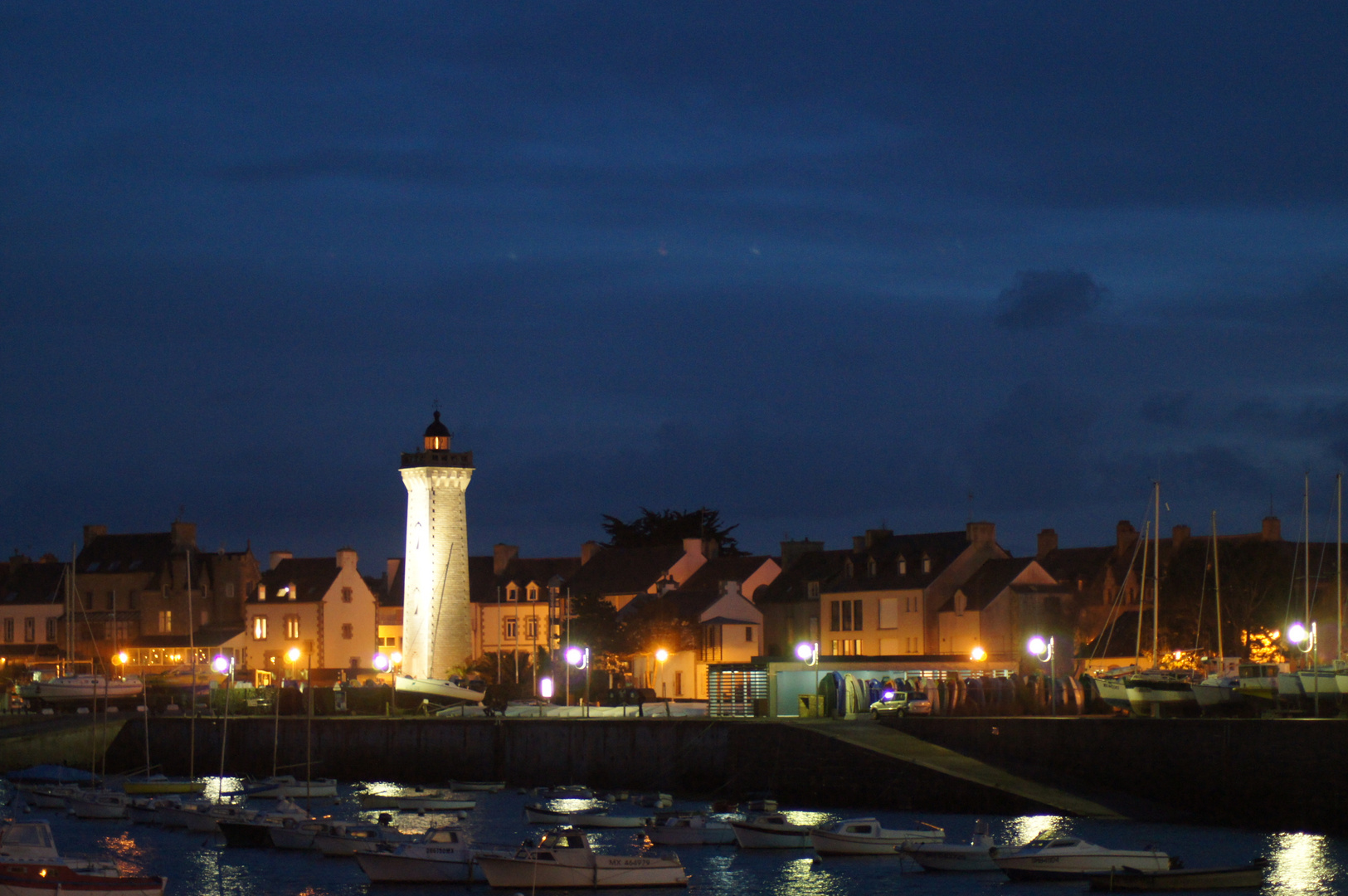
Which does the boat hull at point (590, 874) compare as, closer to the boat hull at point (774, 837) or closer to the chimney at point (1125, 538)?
the boat hull at point (774, 837)

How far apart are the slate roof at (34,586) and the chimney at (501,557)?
26.0m

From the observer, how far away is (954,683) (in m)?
63.9

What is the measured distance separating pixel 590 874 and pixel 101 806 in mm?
25053

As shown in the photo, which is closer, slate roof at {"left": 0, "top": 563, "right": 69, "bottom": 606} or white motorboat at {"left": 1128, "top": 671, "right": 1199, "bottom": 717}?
white motorboat at {"left": 1128, "top": 671, "right": 1199, "bottom": 717}

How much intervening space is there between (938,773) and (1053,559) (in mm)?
37619

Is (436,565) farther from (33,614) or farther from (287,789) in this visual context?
(33,614)

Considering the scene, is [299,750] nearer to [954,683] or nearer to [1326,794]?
[954,683]

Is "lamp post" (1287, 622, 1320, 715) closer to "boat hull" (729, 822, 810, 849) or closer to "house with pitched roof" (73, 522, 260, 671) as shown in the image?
"boat hull" (729, 822, 810, 849)

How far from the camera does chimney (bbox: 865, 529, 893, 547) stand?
296ft

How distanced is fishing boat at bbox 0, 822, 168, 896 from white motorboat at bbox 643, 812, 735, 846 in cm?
1656

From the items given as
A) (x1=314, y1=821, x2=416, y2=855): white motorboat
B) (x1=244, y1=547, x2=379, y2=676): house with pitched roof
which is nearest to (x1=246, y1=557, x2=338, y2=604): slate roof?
(x1=244, y1=547, x2=379, y2=676): house with pitched roof

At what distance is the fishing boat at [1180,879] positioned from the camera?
41.3 m

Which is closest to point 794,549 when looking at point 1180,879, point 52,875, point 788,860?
point 788,860

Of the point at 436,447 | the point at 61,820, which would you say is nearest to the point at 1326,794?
the point at 61,820
